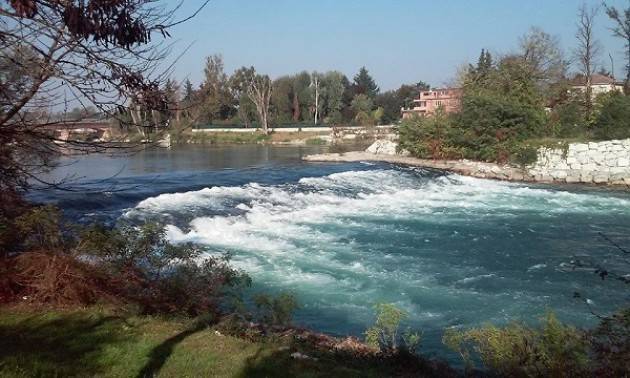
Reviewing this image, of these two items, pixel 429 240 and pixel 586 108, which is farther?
pixel 586 108

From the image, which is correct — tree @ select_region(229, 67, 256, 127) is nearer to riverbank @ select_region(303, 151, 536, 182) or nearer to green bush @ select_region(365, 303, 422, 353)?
riverbank @ select_region(303, 151, 536, 182)

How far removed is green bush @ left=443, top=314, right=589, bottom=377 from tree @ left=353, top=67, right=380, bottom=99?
5647cm

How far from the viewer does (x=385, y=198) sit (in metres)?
15.4

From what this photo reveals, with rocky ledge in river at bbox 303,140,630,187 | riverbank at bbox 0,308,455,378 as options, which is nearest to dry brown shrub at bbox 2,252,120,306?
riverbank at bbox 0,308,455,378

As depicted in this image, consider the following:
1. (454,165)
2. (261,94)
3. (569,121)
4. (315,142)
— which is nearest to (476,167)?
(454,165)

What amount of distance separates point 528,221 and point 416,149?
12.2 m

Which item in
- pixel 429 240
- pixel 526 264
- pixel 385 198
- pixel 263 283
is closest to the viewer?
pixel 263 283

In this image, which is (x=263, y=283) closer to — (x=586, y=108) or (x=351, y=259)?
(x=351, y=259)

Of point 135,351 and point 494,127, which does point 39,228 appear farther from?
point 494,127

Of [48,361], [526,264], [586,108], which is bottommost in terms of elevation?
[526,264]

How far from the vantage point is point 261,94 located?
50719 mm

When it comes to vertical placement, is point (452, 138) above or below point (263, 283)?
above

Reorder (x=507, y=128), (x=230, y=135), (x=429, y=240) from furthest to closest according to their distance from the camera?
(x=230, y=135) → (x=507, y=128) → (x=429, y=240)

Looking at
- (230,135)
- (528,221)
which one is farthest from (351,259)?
(230,135)
